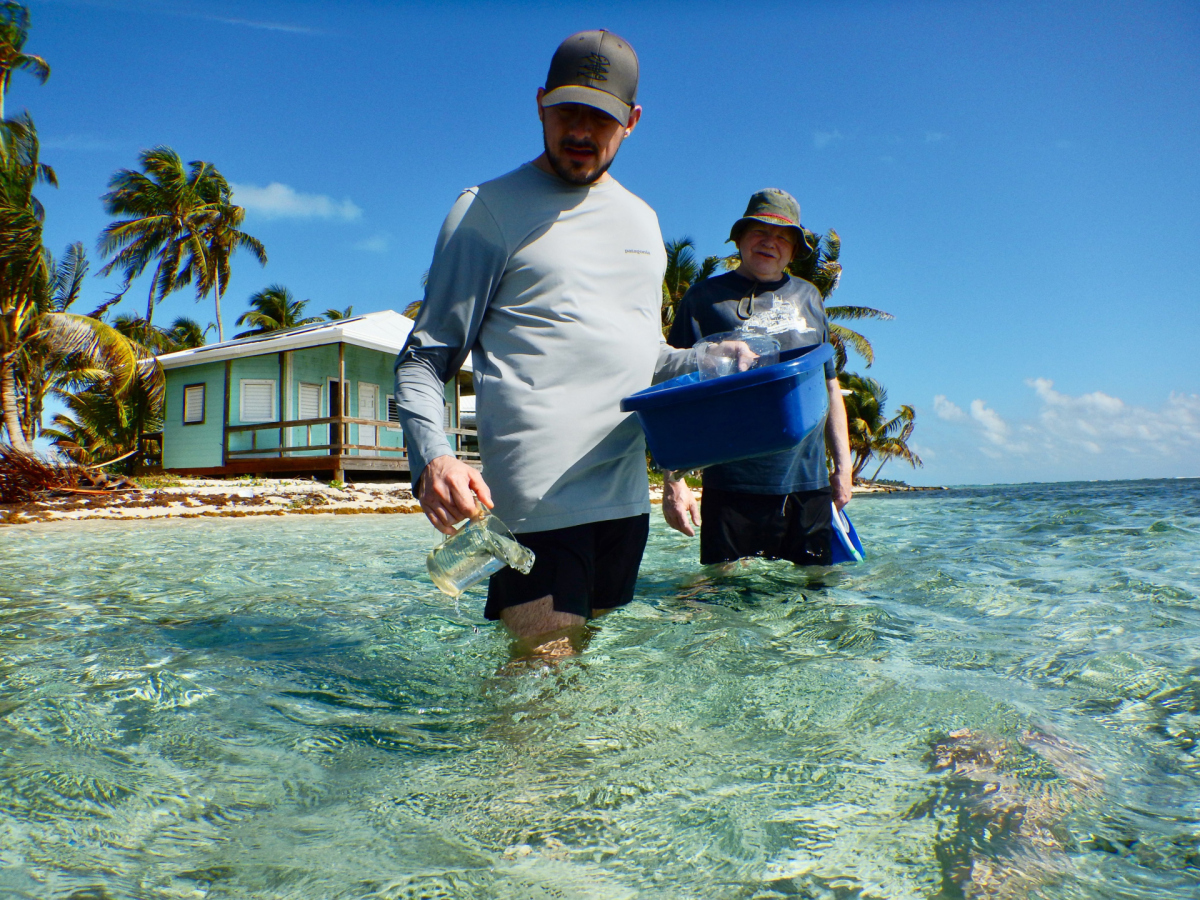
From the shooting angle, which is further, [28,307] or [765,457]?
[28,307]

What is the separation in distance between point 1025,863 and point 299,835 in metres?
1.35

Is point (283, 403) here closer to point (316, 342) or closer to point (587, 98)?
point (316, 342)

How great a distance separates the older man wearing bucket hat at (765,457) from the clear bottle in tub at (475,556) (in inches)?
72.6

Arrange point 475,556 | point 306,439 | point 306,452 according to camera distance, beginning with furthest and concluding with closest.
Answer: point 306,439, point 306,452, point 475,556

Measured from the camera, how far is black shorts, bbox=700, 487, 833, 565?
3.91m

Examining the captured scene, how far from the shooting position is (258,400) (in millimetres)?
21406

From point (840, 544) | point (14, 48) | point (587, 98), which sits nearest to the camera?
point (587, 98)

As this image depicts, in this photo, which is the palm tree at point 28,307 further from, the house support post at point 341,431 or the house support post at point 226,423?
the house support post at point 341,431

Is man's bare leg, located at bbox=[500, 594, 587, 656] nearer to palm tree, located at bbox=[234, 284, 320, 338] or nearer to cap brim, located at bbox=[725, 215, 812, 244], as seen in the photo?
cap brim, located at bbox=[725, 215, 812, 244]

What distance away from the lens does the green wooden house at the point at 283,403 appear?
1933cm

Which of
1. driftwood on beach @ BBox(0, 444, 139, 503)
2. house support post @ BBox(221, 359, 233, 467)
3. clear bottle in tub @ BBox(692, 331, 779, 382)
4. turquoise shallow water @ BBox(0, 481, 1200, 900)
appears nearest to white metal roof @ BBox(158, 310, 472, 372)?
house support post @ BBox(221, 359, 233, 467)

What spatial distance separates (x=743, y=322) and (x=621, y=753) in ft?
8.01

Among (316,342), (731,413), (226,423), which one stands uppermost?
(316,342)

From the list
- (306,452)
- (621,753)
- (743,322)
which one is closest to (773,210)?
(743,322)
